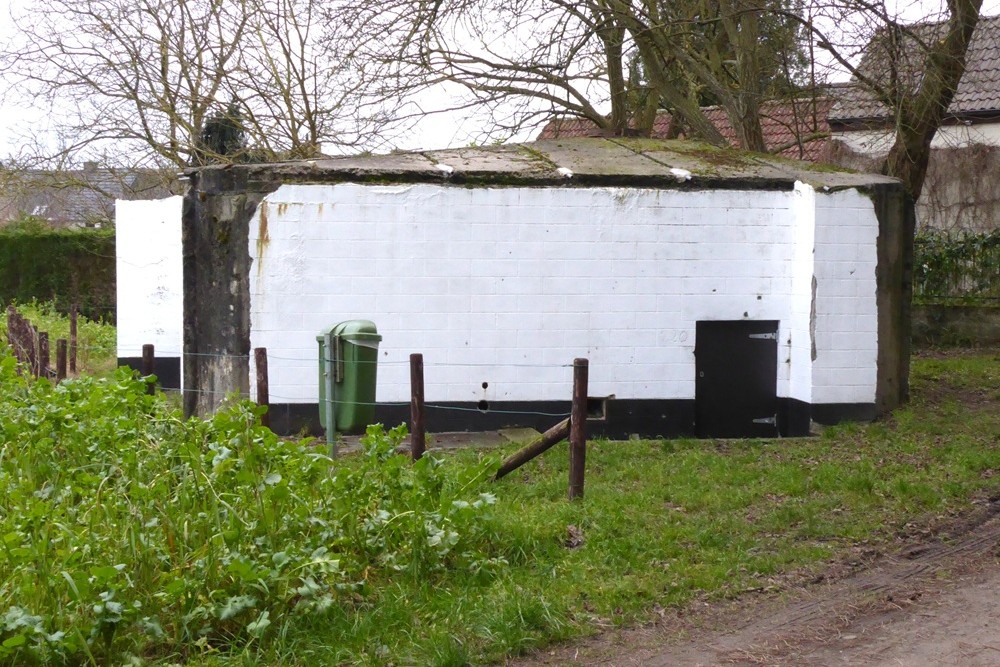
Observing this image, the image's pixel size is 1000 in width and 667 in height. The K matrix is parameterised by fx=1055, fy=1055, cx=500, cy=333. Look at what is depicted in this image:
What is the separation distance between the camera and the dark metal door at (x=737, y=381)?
10711 millimetres

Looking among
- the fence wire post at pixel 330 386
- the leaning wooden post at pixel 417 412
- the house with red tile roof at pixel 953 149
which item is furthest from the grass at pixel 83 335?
the leaning wooden post at pixel 417 412

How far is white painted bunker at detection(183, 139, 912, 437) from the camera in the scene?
33.7 ft

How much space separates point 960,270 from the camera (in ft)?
55.2

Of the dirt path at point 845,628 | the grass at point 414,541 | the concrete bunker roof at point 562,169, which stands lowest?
the dirt path at point 845,628

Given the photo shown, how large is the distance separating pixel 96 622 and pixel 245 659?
66 centimetres

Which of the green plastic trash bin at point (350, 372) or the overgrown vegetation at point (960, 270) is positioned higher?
the overgrown vegetation at point (960, 270)

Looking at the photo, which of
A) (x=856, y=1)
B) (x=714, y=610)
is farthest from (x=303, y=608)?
(x=856, y=1)

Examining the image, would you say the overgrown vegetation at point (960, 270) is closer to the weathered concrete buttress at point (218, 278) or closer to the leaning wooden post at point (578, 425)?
the weathered concrete buttress at point (218, 278)

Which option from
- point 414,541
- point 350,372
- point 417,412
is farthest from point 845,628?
point 350,372

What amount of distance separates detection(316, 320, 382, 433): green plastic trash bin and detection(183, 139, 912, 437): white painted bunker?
6.16ft

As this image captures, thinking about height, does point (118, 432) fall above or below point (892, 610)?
above

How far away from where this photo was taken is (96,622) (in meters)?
4.58

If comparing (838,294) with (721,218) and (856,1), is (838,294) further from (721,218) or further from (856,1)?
→ (856,1)

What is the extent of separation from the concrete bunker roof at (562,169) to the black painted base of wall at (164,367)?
557 centimetres
